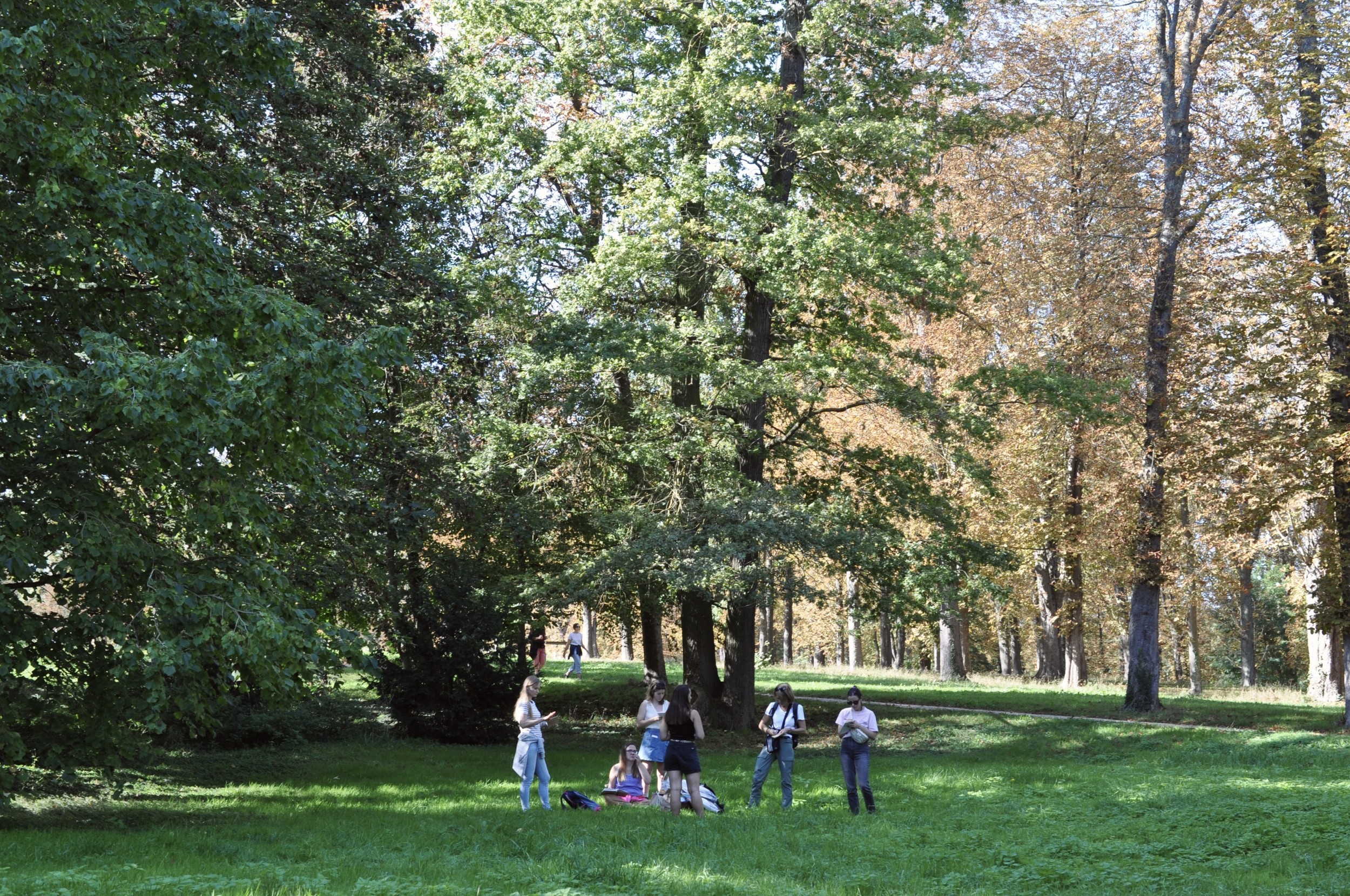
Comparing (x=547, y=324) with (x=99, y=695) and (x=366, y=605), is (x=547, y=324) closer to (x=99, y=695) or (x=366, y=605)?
(x=366, y=605)

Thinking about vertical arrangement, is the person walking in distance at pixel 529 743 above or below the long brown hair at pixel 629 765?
above

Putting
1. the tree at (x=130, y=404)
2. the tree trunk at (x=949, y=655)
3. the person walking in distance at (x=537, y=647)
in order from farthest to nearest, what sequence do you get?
1. the tree trunk at (x=949, y=655)
2. the person walking in distance at (x=537, y=647)
3. the tree at (x=130, y=404)

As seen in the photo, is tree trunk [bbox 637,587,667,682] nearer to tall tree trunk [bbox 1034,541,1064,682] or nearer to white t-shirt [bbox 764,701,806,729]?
white t-shirt [bbox 764,701,806,729]

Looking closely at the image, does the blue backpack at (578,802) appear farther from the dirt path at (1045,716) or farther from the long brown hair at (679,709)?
the dirt path at (1045,716)

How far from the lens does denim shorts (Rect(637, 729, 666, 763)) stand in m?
13.6

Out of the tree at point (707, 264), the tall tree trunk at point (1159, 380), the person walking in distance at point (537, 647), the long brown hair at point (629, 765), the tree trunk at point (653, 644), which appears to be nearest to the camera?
the long brown hair at point (629, 765)

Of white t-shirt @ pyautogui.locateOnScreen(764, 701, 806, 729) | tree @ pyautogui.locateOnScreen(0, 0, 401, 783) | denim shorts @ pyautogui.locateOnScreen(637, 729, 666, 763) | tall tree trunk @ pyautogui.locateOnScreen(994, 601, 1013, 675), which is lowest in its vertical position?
tall tree trunk @ pyautogui.locateOnScreen(994, 601, 1013, 675)

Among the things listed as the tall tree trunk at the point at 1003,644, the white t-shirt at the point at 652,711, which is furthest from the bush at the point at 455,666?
the tall tree trunk at the point at 1003,644

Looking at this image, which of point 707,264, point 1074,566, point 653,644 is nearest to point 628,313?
point 707,264

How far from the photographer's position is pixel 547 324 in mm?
19672

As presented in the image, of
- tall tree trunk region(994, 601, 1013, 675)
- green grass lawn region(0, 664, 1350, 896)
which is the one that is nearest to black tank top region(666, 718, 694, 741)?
green grass lawn region(0, 664, 1350, 896)

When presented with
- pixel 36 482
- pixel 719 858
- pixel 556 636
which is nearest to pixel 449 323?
pixel 36 482

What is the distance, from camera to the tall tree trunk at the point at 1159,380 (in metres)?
23.3

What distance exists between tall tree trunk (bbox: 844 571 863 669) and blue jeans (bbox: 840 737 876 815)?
6761 millimetres
